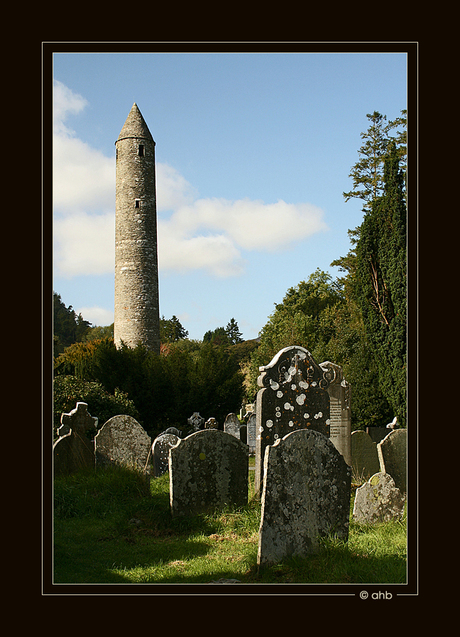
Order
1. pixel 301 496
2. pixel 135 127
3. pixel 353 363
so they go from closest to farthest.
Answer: pixel 301 496, pixel 353 363, pixel 135 127

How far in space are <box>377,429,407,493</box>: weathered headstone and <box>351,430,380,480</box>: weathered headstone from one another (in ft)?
5.90

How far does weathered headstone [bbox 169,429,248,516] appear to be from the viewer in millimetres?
5867

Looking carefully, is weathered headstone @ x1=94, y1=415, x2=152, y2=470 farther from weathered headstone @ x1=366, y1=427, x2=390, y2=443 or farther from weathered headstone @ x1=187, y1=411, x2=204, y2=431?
weathered headstone @ x1=187, y1=411, x2=204, y2=431

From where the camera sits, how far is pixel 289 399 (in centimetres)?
661

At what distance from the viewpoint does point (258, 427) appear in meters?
6.57

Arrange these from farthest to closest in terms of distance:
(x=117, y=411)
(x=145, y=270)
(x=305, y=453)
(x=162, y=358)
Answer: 1. (x=145, y=270)
2. (x=162, y=358)
3. (x=117, y=411)
4. (x=305, y=453)

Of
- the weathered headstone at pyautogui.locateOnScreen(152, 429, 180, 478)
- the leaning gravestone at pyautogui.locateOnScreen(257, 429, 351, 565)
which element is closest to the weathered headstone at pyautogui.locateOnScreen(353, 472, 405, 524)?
the leaning gravestone at pyautogui.locateOnScreen(257, 429, 351, 565)

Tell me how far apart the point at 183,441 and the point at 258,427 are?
1.17 meters

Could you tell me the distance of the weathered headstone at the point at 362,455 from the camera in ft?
27.3

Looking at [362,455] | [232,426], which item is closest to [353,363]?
[232,426]

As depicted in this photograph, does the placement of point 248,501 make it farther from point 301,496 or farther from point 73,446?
point 73,446

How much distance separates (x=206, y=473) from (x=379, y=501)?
85.2 inches
